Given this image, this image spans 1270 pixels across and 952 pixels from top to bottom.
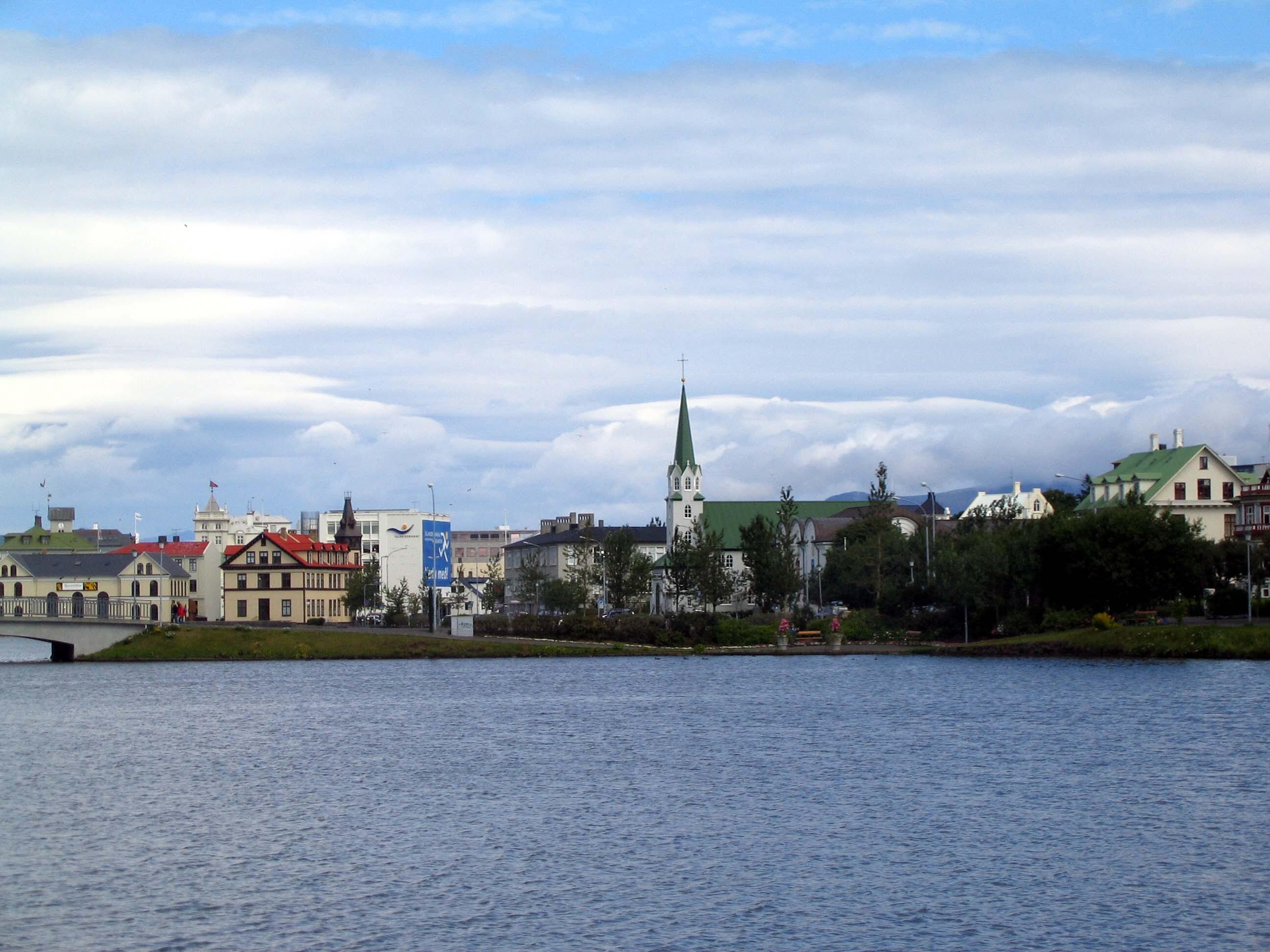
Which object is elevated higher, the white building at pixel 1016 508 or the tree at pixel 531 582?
the white building at pixel 1016 508

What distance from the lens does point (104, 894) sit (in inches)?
1220

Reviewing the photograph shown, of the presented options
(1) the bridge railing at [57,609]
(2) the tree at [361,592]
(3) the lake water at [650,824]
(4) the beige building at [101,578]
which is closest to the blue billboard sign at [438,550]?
(1) the bridge railing at [57,609]

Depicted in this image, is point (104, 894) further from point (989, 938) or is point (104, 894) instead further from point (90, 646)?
point (90, 646)

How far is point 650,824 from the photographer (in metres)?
39.0

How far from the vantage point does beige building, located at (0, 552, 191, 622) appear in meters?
170

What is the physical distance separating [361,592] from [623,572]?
3913 centimetres

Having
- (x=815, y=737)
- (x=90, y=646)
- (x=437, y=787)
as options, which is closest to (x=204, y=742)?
(x=437, y=787)

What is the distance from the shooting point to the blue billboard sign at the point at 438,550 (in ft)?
384

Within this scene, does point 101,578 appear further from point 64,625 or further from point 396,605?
point 64,625

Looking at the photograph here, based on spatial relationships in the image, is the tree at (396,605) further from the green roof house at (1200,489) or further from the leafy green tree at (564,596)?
the green roof house at (1200,489)

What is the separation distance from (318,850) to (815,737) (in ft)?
86.1

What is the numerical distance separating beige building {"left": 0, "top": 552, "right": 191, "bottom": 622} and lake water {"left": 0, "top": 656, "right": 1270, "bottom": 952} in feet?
330

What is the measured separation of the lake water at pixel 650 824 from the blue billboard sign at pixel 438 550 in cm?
4230

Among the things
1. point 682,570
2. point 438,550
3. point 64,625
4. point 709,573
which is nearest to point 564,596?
point 682,570
